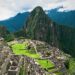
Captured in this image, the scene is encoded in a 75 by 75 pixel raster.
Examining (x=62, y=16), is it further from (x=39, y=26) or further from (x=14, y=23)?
(x=39, y=26)

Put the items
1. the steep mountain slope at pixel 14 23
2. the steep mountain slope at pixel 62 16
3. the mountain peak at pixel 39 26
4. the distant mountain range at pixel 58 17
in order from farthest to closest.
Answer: the steep mountain slope at pixel 62 16
the distant mountain range at pixel 58 17
the steep mountain slope at pixel 14 23
the mountain peak at pixel 39 26

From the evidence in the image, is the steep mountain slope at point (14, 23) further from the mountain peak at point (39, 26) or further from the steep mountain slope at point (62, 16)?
the mountain peak at point (39, 26)

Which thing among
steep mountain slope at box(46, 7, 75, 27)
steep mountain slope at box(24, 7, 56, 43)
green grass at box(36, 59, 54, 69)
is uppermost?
green grass at box(36, 59, 54, 69)

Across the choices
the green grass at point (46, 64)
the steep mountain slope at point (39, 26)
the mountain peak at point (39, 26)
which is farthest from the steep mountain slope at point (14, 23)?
the green grass at point (46, 64)

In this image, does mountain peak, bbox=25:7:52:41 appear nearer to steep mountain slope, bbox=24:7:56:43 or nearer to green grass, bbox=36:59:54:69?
steep mountain slope, bbox=24:7:56:43

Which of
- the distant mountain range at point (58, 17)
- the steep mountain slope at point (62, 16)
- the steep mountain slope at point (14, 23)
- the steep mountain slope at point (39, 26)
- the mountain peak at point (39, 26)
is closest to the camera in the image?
the mountain peak at point (39, 26)

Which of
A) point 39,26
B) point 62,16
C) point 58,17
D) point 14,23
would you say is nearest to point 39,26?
point 39,26

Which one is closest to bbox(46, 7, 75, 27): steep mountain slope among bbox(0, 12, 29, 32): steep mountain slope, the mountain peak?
bbox(0, 12, 29, 32): steep mountain slope

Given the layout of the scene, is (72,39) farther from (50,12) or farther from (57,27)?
(50,12)
